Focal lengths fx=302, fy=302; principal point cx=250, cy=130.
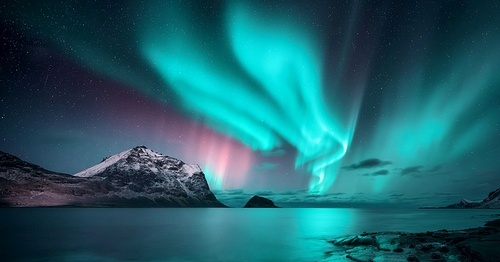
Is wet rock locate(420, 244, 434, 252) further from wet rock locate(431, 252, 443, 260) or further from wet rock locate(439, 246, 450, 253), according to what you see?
wet rock locate(431, 252, 443, 260)

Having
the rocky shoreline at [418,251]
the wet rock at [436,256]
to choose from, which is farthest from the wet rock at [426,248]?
the wet rock at [436,256]

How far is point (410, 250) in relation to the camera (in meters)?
31.3

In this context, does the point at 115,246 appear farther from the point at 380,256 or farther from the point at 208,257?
the point at 380,256

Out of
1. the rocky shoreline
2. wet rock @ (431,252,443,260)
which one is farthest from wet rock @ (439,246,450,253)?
wet rock @ (431,252,443,260)

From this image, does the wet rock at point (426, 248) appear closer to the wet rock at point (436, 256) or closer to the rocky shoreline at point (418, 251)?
the rocky shoreline at point (418, 251)

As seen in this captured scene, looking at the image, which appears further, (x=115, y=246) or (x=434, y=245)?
(x=115, y=246)

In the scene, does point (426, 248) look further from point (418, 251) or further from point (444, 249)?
point (444, 249)

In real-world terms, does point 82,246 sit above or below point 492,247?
below

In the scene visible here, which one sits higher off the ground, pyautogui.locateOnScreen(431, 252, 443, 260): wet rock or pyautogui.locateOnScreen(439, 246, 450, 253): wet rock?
pyautogui.locateOnScreen(439, 246, 450, 253): wet rock

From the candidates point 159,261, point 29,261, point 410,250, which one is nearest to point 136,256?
point 159,261

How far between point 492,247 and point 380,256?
10832mm

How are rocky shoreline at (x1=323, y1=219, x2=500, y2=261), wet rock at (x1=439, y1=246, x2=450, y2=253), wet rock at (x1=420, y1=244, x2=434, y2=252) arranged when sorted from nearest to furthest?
rocky shoreline at (x1=323, y1=219, x2=500, y2=261) → wet rock at (x1=439, y1=246, x2=450, y2=253) → wet rock at (x1=420, y1=244, x2=434, y2=252)

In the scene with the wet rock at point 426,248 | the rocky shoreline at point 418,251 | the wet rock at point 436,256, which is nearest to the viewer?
the wet rock at point 436,256

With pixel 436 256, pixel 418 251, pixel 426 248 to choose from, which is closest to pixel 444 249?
pixel 426 248
